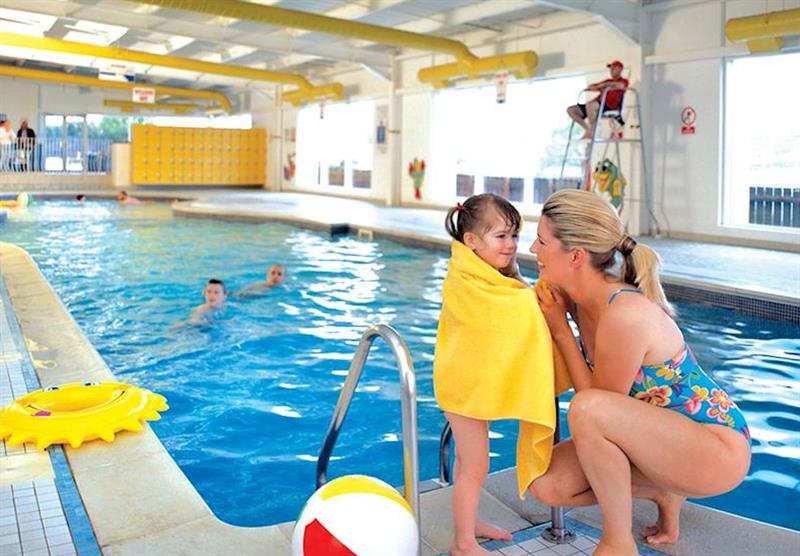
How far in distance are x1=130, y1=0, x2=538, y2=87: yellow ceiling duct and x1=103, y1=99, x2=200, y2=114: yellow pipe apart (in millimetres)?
14636

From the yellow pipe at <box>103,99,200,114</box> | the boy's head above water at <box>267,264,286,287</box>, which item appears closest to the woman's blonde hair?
the boy's head above water at <box>267,264,286,287</box>

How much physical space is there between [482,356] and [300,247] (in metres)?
9.13

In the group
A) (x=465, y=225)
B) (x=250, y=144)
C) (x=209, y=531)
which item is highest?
(x=250, y=144)

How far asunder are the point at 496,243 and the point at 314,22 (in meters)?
9.87

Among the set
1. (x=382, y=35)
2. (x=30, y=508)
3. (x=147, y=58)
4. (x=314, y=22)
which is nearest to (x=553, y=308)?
(x=30, y=508)

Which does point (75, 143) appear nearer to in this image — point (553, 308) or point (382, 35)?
point (382, 35)

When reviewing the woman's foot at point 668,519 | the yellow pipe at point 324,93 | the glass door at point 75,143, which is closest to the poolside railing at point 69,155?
the glass door at point 75,143

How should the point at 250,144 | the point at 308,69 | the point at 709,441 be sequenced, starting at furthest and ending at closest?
the point at 250,144 → the point at 308,69 → the point at 709,441

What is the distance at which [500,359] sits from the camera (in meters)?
2.01

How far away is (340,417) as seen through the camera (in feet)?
7.89

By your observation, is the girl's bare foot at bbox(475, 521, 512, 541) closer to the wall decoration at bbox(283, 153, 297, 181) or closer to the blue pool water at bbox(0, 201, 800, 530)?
the blue pool water at bbox(0, 201, 800, 530)

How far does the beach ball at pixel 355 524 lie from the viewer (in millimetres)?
1768

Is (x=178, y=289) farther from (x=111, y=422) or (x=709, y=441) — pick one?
(x=709, y=441)

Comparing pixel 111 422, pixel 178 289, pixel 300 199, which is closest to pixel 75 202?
pixel 300 199
